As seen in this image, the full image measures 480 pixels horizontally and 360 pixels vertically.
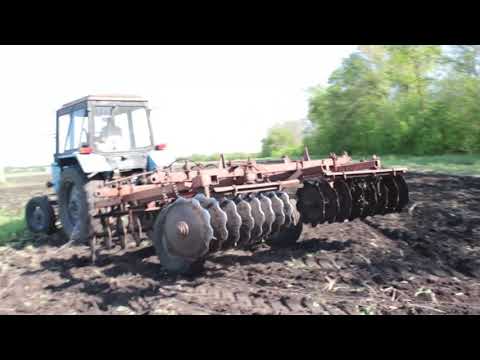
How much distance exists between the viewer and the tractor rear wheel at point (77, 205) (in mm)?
6375

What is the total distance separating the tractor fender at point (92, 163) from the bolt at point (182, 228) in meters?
2.33

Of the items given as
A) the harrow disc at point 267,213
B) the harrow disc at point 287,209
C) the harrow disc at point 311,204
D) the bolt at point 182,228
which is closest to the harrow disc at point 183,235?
the bolt at point 182,228

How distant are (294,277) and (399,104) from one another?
710 inches

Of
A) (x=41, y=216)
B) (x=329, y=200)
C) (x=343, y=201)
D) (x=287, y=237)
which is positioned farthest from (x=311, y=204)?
(x=41, y=216)

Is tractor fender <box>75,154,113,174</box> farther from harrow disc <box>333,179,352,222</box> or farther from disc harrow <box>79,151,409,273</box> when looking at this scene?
harrow disc <box>333,179,352,222</box>

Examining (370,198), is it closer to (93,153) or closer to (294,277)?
(294,277)

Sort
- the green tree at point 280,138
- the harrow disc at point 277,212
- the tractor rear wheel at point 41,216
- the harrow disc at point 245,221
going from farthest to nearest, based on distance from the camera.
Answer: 1. the green tree at point 280,138
2. the tractor rear wheel at point 41,216
3. the harrow disc at point 277,212
4. the harrow disc at point 245,221

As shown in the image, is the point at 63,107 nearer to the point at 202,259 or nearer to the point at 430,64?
the point at 202,259

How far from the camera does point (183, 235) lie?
481 cm

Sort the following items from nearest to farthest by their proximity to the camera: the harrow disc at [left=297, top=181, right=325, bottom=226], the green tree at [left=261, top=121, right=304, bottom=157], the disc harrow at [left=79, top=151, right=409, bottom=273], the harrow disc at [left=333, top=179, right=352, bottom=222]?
the disc harrow at [left=79, top=151, right=409, bottom=273] < the harrow disc at [left=297, top=181, right=325, bottom=226] < the harrow disc at [left=333, top=179, right=352, bottom=222] < the green tree at [left=261, top=121, right=304, bottom=157]

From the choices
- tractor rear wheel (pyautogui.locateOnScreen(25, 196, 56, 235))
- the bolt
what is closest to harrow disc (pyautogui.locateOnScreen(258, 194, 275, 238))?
the bolt

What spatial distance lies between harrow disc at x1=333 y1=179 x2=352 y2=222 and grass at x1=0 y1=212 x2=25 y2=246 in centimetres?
571

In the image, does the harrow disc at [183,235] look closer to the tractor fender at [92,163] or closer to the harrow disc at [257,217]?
the harrow disc at [257,217]

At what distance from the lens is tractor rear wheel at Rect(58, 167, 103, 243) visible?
6.38 metres
